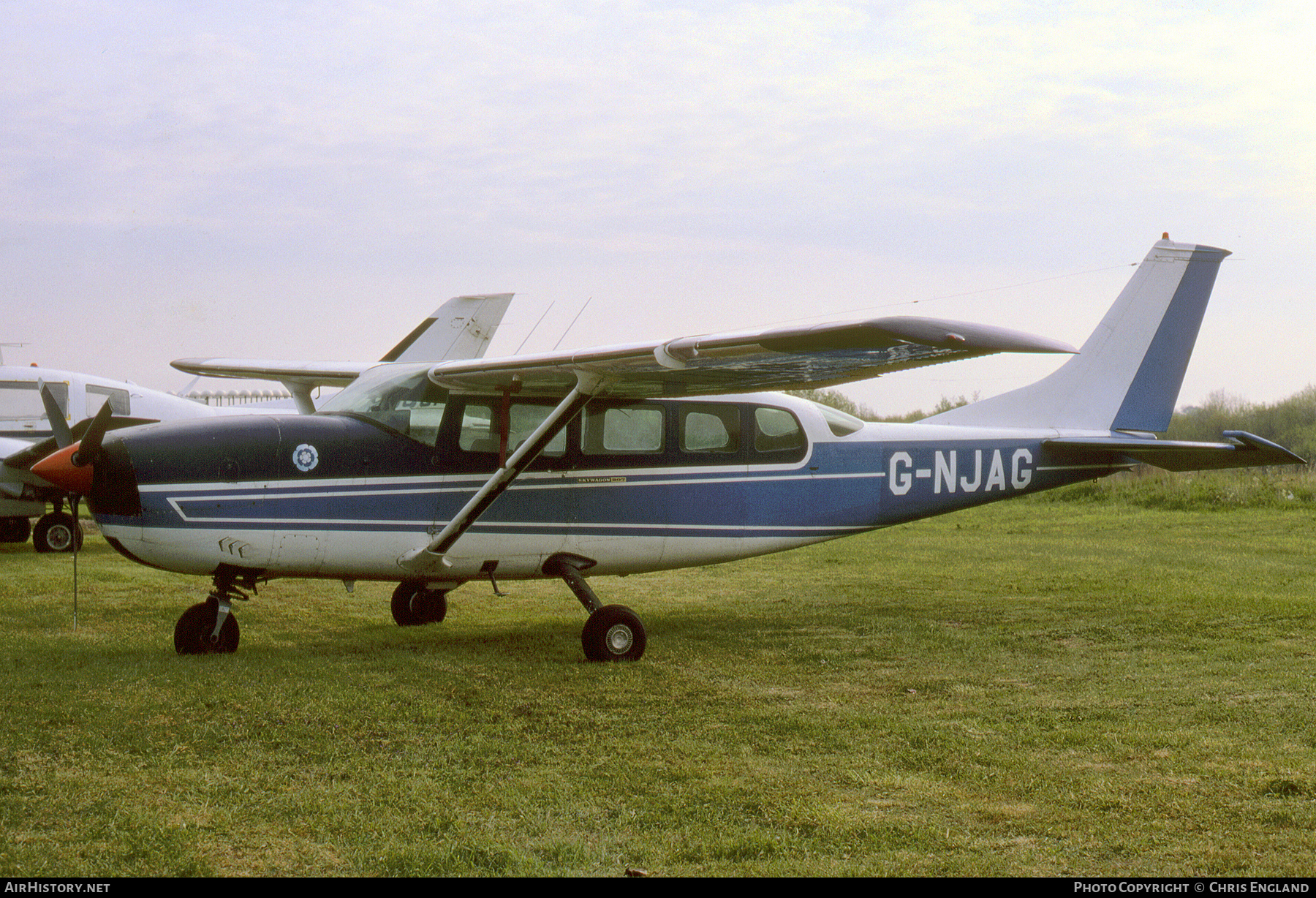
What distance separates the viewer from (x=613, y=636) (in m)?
7.37

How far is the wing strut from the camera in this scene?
23.2 feet

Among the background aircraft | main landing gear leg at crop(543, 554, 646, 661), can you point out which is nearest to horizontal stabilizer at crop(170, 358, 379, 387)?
the background aircraft

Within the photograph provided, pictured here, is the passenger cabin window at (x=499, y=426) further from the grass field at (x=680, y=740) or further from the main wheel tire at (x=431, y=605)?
the main wheel tire at (x=431, y=605)

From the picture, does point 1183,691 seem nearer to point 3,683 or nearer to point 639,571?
point 639,571

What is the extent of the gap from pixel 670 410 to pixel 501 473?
1.72m

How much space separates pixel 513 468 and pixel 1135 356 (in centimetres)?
665

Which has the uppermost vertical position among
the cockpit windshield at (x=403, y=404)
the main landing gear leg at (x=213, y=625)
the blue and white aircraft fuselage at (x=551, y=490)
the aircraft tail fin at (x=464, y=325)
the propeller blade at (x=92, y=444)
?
the aircraft tail fin at (x=464, y=325)

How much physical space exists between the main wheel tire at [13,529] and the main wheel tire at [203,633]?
9839mm

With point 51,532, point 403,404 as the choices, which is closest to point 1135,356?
point 403,404

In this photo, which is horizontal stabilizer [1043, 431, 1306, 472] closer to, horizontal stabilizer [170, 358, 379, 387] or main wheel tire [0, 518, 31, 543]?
horizontal stabilizer [170, 358, 379, 387]

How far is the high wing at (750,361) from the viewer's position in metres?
5.29

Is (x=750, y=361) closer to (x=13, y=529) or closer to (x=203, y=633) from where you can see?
(x=203, y=633)

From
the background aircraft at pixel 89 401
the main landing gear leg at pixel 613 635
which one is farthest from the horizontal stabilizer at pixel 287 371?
the main landing gear leg at pixel 613 635

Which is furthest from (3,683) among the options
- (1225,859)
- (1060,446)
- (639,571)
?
(1060,446)
